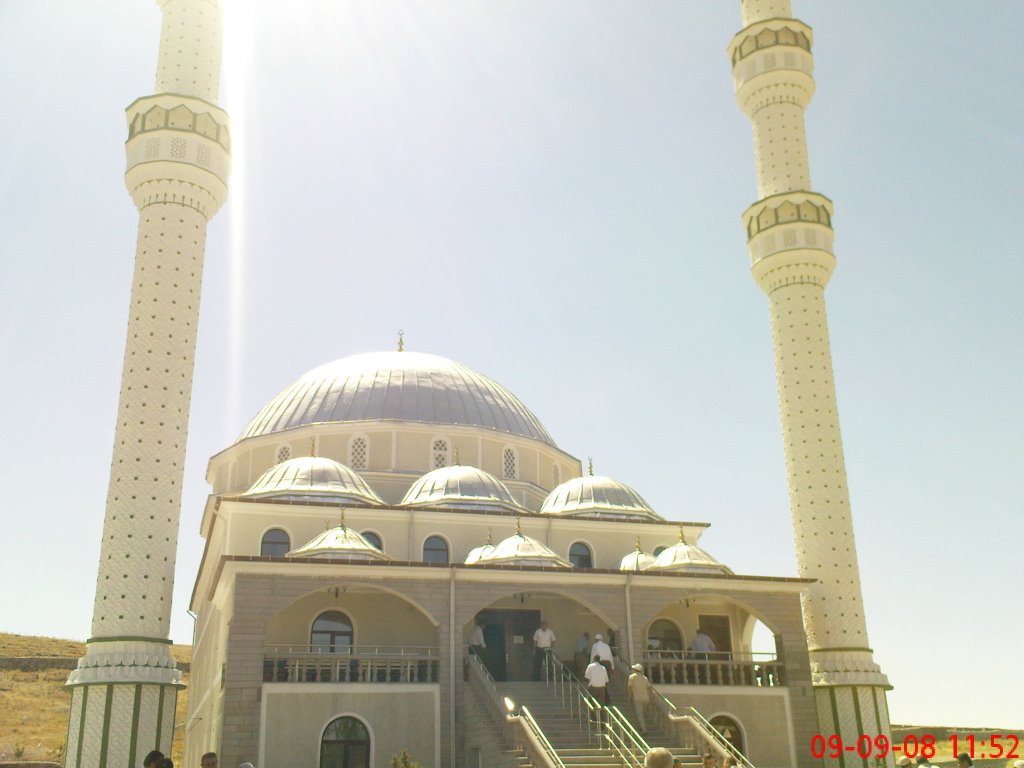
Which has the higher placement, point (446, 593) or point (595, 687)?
point (446, 593)

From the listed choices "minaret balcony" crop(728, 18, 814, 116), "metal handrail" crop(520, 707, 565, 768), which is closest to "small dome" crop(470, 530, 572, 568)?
"metal handrail" crop(520, 707, 565, 768)

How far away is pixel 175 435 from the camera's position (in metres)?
19.9

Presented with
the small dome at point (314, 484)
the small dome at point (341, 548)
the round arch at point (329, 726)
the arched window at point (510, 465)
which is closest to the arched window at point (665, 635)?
→ the small dome at point (341, 548)

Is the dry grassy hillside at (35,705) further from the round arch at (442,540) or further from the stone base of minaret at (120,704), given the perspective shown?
the round arch at (442,540)

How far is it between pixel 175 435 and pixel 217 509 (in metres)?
2.23

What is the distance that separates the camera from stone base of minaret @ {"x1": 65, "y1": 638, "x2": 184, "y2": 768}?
17.1 m

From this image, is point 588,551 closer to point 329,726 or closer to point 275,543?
point 275,543

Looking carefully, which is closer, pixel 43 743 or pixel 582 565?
pixel 582 565

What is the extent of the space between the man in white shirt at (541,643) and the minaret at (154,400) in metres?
6.56

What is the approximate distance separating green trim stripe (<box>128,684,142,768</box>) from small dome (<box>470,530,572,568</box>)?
21.2ft

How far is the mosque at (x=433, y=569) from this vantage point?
16.2 m

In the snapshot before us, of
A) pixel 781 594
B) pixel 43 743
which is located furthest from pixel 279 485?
pixel 43 743

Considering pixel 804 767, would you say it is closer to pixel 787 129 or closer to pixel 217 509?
pixel 217 509

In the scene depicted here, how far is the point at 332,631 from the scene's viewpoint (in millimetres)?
19156
